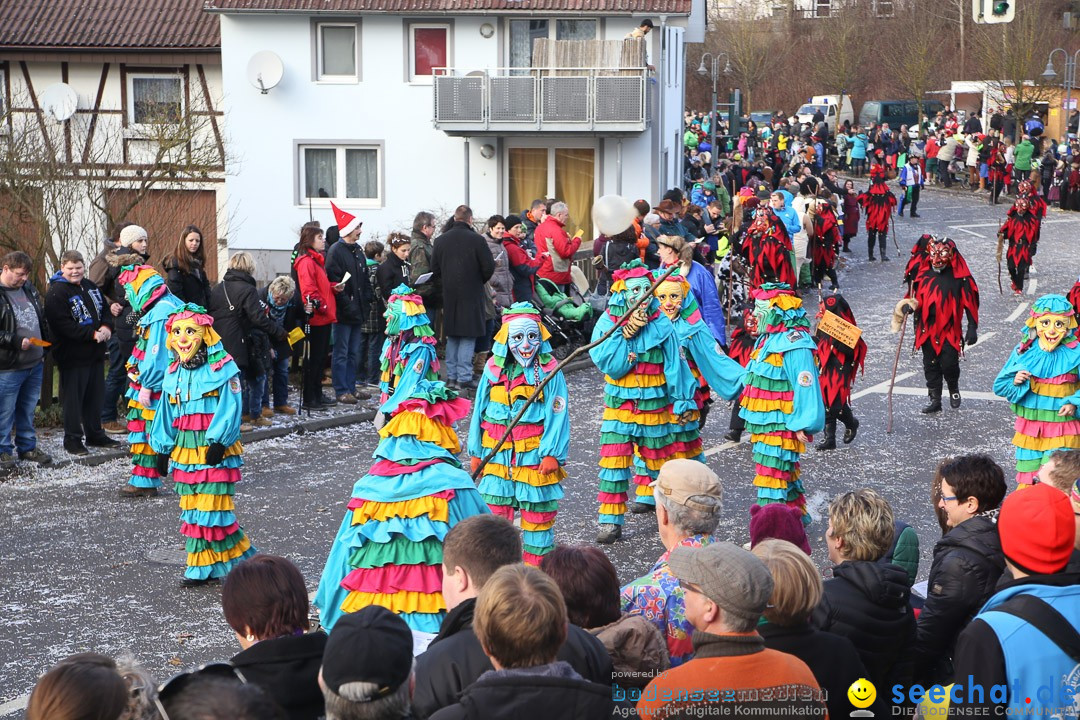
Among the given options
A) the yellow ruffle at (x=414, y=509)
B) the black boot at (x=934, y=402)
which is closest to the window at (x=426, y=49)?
the black boot at (x=934, y=402)

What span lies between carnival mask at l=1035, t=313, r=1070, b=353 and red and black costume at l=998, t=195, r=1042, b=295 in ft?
40.8

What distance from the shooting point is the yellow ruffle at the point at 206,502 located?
28.6 ft

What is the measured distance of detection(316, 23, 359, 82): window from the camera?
30.3 metres

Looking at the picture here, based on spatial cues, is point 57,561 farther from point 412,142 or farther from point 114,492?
point 412,142

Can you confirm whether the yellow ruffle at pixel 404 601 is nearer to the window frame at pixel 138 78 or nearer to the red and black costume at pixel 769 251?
the red and black costume at pixel 769 251

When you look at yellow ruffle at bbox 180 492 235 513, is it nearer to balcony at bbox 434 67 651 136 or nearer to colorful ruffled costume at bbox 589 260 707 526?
colorful ruffled costume at bbox 589 260 707 526

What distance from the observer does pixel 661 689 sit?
4004 millimetres

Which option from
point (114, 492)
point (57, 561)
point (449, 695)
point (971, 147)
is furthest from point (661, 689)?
point (971, 147)

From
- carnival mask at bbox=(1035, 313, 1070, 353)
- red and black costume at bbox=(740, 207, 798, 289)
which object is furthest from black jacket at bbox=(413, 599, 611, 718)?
red and black costume at bbox=(740, 207, 798, 289)

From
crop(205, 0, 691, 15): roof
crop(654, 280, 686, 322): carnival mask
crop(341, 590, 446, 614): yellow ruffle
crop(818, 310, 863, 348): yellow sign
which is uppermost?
crop(205, 0, 691, 15): roof

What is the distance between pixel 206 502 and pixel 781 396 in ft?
14.0

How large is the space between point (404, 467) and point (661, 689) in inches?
101

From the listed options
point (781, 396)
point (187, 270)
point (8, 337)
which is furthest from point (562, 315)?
point (8, 337)

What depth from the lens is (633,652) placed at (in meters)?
4.54
